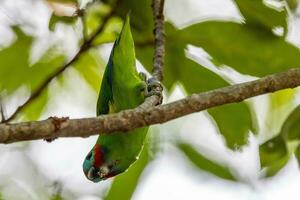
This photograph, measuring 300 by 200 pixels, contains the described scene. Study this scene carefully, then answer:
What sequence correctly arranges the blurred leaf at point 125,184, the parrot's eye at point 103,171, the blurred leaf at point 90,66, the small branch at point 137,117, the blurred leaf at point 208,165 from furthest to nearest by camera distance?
the blurred leaf at point 90,66 → the blurred leaf at point 208,165 → the blurred leaf at point 125,184 → the parrot's eye at point 103,171 → the small branch at point 137,117

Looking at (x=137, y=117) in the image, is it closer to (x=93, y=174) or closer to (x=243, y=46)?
(x=93, y=174)

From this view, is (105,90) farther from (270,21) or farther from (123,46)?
(270,21)

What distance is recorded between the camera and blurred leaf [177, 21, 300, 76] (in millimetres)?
1718

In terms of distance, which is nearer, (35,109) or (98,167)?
(98,167)

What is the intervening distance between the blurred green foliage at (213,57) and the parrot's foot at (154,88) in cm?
26

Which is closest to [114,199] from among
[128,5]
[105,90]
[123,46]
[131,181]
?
[131,181]

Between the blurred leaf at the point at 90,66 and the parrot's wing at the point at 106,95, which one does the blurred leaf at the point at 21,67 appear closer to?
the blurred leaf at the point at 90,66

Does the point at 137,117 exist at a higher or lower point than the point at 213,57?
higher

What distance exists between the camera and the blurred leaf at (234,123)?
174cm

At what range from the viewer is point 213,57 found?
1783 mm

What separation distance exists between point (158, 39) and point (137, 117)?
1.69 feet

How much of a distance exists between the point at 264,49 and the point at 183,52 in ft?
0.73

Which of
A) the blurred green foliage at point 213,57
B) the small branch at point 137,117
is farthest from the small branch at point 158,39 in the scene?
the small branch at point 137,117

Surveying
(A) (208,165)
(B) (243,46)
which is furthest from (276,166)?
(B) (243,46)
